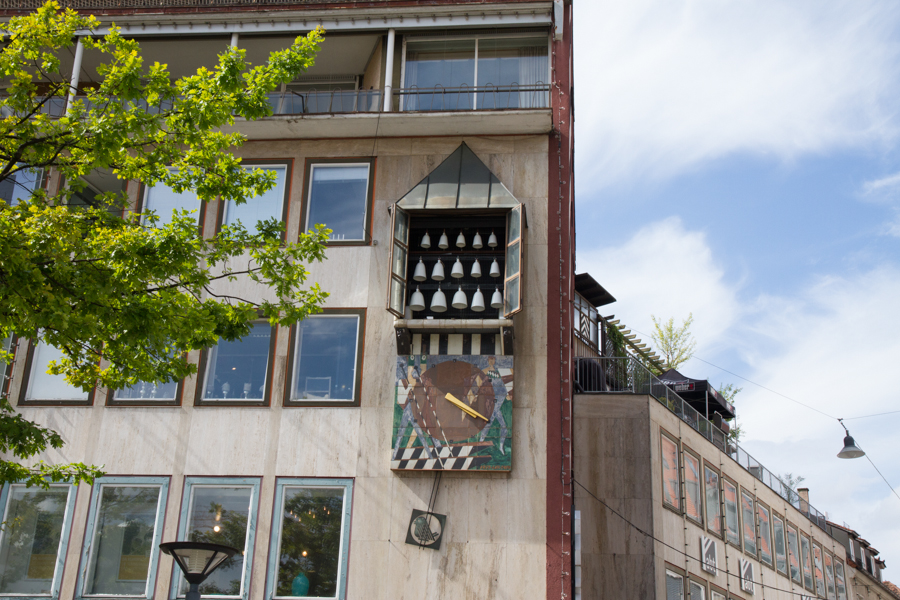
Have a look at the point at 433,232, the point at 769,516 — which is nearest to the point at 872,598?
the point at 769,516

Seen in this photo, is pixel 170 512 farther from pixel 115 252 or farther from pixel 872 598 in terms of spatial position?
pixel 872 598

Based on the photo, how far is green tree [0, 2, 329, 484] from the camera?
12.3m

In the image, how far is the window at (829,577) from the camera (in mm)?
40531

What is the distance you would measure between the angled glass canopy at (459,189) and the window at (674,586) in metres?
10.2

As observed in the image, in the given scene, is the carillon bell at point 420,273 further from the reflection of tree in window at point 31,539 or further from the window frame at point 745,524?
the window frame at point 745,524

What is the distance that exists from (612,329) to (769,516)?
329 inches

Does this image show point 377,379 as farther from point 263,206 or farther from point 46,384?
point 46,384

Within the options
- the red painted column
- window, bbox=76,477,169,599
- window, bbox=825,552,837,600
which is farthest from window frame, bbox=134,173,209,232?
window, bbox=825,552,837,600

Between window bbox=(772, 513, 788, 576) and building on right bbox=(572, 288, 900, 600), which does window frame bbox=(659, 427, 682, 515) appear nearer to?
building on right bbox=(572, 288, 900, 600)

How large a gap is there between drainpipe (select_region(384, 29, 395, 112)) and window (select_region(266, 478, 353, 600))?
336 inches

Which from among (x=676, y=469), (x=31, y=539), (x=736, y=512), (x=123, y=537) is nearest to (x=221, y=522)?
(x=123, y=537)

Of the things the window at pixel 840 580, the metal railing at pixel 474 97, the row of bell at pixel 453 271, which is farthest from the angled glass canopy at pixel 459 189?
the window at pixel 840 580

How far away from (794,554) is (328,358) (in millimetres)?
23150

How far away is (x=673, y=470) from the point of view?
25219 millimetres
